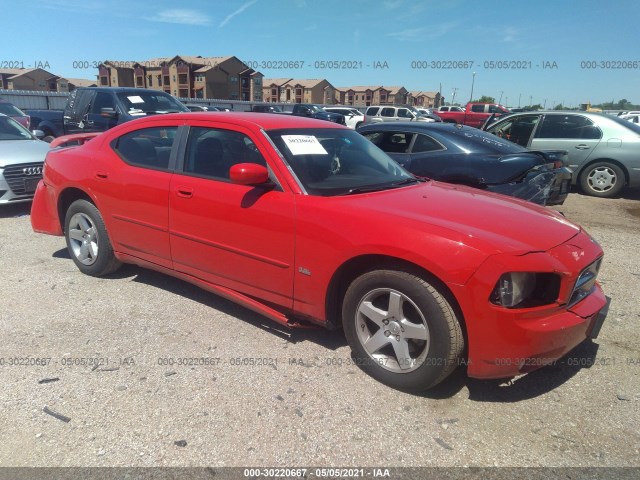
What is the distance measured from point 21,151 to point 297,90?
75.2 meters

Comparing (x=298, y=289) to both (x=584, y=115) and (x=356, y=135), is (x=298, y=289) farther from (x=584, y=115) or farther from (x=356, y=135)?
(x=584, y=115)

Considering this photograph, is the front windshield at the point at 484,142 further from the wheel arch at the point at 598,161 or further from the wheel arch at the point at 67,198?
the wheel arch at the point at 67,198

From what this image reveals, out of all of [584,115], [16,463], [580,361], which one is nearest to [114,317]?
[16,463]

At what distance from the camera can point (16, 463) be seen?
2.16m

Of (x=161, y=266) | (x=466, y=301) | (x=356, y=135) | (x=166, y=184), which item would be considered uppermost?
(x=356, y=135)

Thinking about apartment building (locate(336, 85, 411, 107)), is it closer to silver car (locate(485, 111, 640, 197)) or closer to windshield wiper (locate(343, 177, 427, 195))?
silver car (locate(485, 111, 640, 197))

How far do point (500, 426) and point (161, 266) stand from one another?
2825mm

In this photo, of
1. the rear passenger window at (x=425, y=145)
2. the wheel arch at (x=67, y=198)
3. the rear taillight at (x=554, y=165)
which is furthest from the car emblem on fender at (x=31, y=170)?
the rear taillight at (x=554, y=165)

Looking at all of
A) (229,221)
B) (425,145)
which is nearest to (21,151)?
(229,221)

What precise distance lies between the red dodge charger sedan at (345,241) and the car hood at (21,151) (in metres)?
3.17

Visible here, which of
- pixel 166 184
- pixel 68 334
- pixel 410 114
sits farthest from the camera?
pixel 410 114

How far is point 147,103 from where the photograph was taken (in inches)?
366

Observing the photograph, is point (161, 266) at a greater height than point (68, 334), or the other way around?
point (161, 266)

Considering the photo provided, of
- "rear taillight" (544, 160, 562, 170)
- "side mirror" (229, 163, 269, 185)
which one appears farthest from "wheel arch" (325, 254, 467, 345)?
"rear taillight" (544, 160, 562, 170)
